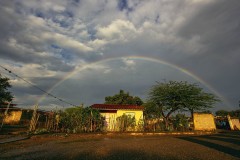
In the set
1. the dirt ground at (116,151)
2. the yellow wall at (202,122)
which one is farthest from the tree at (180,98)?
the dirt ground at (116,151)

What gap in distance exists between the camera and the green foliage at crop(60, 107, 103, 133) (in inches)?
756

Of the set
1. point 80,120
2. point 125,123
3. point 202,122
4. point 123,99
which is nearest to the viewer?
point 80,120

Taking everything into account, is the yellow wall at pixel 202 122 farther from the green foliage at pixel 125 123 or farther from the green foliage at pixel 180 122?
the green foliage at pixel 125 123

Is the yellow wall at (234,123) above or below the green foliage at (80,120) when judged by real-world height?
above

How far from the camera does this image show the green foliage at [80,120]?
19203 millimetres

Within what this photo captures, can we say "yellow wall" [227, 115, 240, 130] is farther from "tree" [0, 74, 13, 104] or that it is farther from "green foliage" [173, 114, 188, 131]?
"tree" [0, 74, 13, 104]

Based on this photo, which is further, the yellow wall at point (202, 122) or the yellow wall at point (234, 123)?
the yellow wall at point (234, 123)

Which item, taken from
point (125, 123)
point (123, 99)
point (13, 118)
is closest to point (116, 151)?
point (125, 123)

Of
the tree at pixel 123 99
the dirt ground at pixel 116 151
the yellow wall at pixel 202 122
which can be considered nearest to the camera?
the dirt ground at pixel 116 151

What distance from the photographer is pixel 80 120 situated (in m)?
19.4

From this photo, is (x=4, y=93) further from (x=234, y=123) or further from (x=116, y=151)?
(x=234, y=123)

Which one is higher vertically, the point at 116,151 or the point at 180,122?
the point at 180,122

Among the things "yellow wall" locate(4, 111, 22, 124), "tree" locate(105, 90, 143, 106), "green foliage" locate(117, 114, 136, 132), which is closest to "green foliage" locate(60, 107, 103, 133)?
"green foliage" locate(117, 114, 136, 132)

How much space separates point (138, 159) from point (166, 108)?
21.5 m
